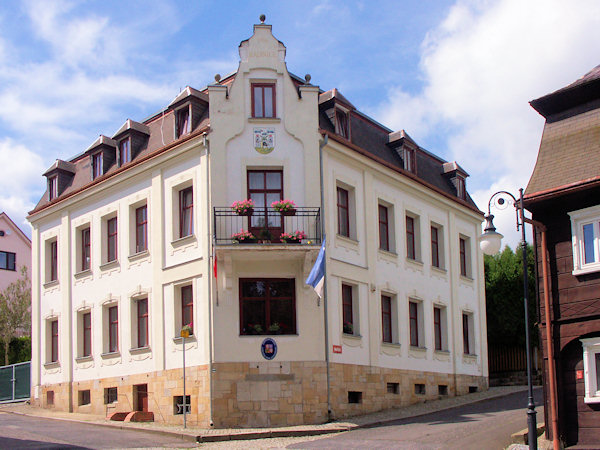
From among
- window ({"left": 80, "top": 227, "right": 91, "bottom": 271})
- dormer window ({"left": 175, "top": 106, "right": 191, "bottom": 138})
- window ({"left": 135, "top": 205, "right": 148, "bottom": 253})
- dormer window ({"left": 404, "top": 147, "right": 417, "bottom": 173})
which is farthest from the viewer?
dormer window ({"left": 404, "top": 147, "right": 417, "bottom": 173})

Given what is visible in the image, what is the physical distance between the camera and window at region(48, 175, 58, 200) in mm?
33987

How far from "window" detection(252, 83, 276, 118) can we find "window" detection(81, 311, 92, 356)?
10521 millimetres

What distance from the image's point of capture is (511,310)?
3878 centimetres

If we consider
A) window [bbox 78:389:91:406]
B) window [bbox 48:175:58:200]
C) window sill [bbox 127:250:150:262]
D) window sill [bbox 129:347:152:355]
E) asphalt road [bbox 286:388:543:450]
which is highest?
window [bbox 48:175:58:200]

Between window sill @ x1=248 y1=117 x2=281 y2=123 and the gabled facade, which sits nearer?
the gabled facade

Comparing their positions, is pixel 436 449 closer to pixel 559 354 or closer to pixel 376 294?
pixel 559 354

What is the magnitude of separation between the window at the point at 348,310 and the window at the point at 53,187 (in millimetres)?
13531

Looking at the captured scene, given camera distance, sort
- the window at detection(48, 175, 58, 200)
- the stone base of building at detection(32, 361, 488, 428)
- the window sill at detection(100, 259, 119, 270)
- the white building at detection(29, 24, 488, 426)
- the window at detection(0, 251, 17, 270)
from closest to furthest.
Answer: the stone base of building at detection(32, 361, 488, 428)
the white building at detection(29, 24, 488, 426)
the window sill at detection(100, 259, 119, 270)
the window at detection(48, 175, 58, 200)
the window at detection(0, 251, 17, 270)

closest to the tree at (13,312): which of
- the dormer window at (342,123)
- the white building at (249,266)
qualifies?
the white building at (249,266)

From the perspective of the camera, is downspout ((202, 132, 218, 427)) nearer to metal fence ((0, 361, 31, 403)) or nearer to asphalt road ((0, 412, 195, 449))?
asphalt road ((0, 412, 195, 449))

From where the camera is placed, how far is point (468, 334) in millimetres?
34812

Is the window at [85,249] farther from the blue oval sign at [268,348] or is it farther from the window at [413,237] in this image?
the window at [413,237]

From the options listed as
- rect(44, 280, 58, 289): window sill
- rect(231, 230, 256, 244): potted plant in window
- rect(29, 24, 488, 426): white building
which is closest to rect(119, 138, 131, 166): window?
rect(29, 24, 488, 426): white building

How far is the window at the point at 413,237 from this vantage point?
31.5m
